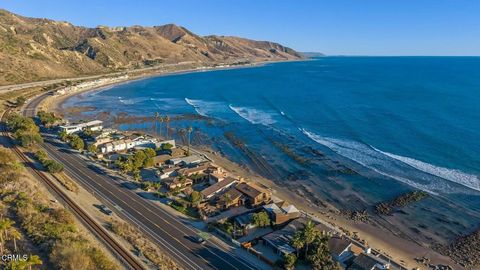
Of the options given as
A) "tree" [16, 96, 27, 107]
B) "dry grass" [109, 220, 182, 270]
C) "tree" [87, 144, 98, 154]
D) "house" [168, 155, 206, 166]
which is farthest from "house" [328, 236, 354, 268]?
"tree" [16, 96, 27, 107]

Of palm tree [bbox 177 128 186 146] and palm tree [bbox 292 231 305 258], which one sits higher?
palm tree [bbox 292 231 305 258]

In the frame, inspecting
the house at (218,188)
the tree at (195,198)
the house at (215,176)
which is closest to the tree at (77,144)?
the house at (215,176)

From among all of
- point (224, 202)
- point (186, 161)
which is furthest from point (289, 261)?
point (186, 161)

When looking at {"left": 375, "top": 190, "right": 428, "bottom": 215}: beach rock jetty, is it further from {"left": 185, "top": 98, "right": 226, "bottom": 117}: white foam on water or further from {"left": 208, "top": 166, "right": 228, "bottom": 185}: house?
{"left": 185, "top": 98, "right": 226, "bottom": 117}: white foam on water

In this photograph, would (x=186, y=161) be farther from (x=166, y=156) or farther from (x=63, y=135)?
(x=63, y=135)

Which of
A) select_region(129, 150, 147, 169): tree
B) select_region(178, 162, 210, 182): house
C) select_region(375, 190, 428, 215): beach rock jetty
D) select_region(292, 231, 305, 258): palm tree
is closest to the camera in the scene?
select_region(292, 231, 305, 258): palm tree

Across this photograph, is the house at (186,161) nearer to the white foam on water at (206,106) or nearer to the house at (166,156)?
the house at (166,156)
